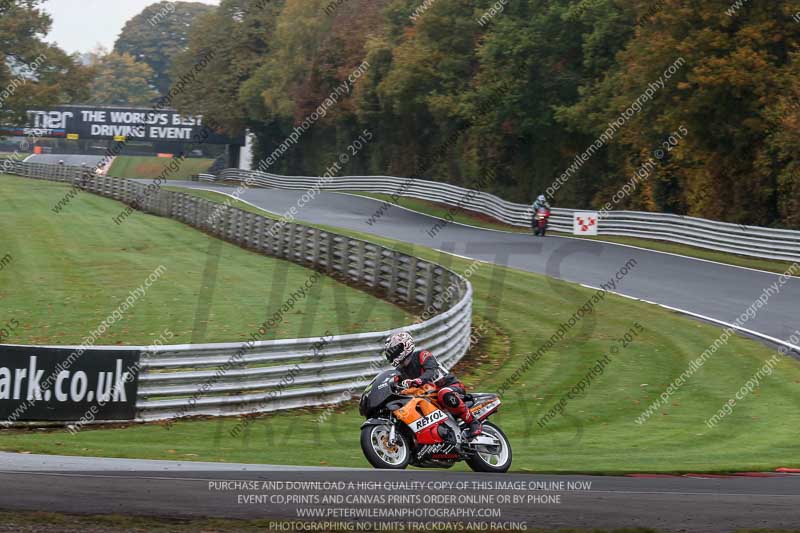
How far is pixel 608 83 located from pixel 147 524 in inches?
1653

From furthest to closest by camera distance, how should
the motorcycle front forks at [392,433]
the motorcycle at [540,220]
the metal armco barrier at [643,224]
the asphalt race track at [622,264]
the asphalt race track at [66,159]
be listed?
the asphalt race track at [66,159], the motorcycle at [540,220], the metal armco barrier at [643,224], the asphalt race track at [622,264], the motorcycle front forks at [392,433]

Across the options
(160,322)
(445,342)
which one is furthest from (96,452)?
(160,322)

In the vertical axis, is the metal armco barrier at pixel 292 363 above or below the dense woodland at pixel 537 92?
below

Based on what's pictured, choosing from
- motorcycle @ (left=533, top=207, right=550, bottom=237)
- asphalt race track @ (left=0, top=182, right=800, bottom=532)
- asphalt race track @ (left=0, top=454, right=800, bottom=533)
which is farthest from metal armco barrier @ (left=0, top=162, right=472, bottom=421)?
motorcycle @ (left=533, top=207, right=550, bottom=237)

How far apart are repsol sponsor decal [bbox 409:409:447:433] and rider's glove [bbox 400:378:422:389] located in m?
0.34

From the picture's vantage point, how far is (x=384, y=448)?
33.3 ft

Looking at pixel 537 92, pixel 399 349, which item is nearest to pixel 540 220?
pixel 537 92

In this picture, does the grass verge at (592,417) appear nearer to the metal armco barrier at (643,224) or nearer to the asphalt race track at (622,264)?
the asphalt race track at (622,264)

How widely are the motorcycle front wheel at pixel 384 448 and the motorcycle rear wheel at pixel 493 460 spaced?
2.32 feet

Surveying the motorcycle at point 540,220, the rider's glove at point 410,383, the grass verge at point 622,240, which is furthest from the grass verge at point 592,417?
the motorcycle at point 540,220

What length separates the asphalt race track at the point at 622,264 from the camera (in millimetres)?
23531

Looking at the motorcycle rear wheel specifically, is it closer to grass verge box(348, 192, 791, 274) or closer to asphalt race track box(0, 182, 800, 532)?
asphalt race track box(0, 182, 800, 532)

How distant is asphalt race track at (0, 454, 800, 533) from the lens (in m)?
7.49

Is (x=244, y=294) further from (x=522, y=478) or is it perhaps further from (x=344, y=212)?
(x=344, y=212)
